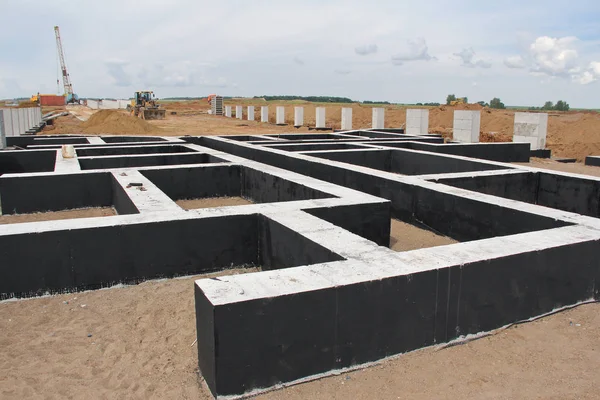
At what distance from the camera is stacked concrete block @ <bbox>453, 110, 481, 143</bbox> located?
21.6 m

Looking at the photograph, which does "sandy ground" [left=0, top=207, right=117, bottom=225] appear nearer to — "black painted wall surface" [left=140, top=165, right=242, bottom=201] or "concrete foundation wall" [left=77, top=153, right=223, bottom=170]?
"black painted wall surface" [left=140, top=165, right=242, bottom=201]

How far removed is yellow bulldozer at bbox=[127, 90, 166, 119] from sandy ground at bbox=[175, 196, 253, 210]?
110ft

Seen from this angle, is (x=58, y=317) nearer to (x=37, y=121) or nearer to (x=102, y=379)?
(x=102, y=379)

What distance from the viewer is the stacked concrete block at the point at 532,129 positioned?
19.4 meters

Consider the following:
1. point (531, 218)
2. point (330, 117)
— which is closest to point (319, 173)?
point (531, 218)

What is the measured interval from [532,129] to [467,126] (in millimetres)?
2818

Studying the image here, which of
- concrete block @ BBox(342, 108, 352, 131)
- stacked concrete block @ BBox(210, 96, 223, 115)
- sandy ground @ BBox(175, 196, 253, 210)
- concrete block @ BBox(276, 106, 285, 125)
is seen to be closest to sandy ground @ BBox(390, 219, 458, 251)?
sandy ground @ BBox(175, 196, 253, 210)

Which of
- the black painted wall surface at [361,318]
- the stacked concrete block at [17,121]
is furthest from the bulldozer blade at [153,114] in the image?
the black painted wall surface at [361,318]

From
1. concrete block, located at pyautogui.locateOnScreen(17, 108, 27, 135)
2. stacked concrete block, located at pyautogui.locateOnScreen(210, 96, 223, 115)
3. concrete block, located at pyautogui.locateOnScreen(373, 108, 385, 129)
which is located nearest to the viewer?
concrete block, located at pyautogui.locateOnScreen(17, 108, 27, 135)

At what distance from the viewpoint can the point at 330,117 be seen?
4597 centimetres

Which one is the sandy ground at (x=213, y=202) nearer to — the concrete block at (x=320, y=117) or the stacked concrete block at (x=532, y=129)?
the stacked concrete block at (x=532, y=129)

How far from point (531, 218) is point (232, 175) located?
643cm

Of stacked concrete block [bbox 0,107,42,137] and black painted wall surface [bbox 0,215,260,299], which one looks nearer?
black painted wall surface [bbox 0,215,260,299]

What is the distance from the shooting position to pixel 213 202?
1061 centimetres
